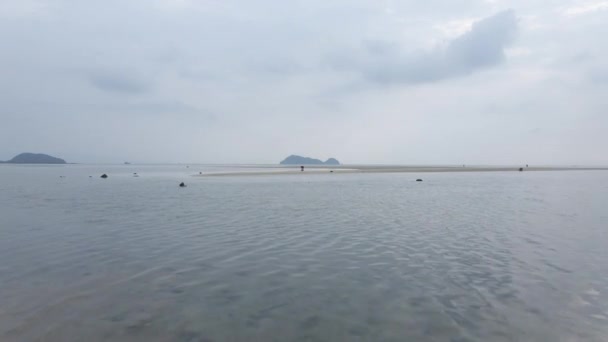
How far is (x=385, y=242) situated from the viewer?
17.7 metres

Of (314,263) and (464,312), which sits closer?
(464,312)

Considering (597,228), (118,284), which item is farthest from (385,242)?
(597,228)

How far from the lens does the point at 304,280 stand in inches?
470

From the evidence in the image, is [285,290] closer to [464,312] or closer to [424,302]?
[424,302]

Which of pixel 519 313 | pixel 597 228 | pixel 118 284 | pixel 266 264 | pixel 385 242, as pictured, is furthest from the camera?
pixel 597 228

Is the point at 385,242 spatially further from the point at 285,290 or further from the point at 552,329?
the point at 552,329

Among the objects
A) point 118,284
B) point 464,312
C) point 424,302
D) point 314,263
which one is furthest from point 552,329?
point 118,284

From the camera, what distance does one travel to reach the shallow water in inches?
333

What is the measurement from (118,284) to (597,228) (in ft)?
86.5

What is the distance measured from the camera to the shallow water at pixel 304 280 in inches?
333

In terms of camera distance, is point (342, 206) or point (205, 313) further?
point (342, 206)

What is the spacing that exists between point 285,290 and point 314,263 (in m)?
3.16

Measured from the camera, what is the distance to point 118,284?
11.7 meters

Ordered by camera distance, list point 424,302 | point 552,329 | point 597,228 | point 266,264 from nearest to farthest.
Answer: point 552,329 < point 424,302 < point 266,264 < point 597,228
